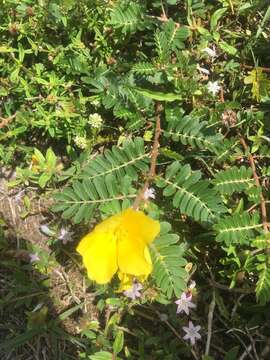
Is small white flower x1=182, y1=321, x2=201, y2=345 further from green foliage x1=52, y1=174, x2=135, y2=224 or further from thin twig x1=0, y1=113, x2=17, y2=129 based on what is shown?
thin twig x1=0, y1=113, x2=17, y2=129

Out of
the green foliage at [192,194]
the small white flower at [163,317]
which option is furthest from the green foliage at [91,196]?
the small white flower at [163,317]

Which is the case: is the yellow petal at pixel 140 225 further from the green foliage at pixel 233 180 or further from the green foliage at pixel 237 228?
the green foliage at pixel 233 180

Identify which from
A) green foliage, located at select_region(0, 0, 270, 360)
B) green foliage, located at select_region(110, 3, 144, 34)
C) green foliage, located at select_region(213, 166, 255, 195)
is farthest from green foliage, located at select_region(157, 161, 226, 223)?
green foliage, located at select_region(110, 3, 144, 34)

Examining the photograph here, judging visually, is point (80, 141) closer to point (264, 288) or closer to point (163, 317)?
point (163, 317)

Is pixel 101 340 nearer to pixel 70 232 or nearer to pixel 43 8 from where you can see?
pixel 70 232

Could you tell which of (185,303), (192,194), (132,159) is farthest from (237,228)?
(132,159)
